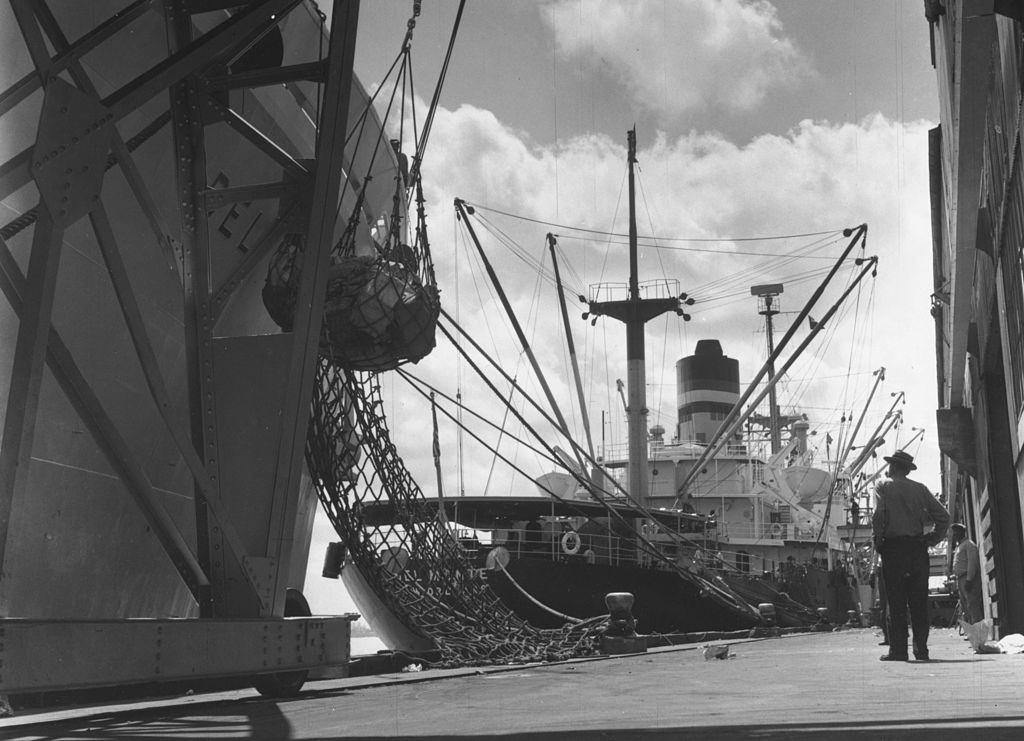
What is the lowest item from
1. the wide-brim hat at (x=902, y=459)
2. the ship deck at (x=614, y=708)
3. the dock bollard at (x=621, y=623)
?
the dock bollard at (x=621, y=623)

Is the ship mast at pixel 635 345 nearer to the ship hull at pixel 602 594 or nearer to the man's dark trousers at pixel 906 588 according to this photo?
the ship hull at pixel 602 594

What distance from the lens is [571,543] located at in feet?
72.9

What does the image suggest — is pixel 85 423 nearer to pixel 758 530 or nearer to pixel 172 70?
pixel 172 70

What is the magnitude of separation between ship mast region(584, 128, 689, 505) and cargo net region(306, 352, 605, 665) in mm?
18336

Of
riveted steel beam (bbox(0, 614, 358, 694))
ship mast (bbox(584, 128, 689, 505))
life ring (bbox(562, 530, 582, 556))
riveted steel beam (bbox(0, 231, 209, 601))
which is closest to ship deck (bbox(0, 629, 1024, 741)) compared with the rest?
riveted steel beam (bbox(0, 614, 358, 694))

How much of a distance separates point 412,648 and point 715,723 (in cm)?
519

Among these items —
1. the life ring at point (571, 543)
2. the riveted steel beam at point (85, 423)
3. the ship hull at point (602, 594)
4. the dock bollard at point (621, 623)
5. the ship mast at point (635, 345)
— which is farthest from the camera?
the ship mast at point (635, 345)

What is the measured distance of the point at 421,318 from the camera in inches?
311

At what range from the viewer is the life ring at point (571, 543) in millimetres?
21906

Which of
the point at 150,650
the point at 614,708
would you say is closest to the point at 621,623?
the point at 614,708

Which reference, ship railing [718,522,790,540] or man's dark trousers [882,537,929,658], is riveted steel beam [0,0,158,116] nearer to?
man's dark trousers [882,537,929,658]

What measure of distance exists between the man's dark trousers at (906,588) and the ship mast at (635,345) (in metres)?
20.5

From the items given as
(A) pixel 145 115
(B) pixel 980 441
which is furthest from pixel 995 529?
(A) pixel 145 115

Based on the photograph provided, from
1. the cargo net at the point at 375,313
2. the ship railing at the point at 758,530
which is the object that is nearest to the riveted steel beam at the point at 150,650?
the cargo net at the point at 375,313
